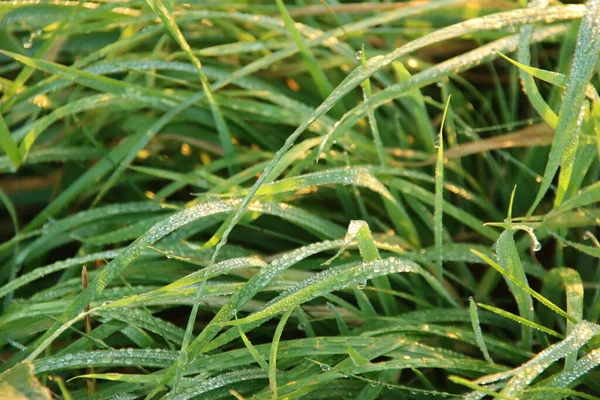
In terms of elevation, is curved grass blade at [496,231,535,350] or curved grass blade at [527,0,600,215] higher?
curved grass blade at [527,0,600,215]

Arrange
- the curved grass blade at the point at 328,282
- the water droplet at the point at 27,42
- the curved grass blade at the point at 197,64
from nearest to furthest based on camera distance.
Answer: the curved grass blade at the point at 328,282 < the curved grass blade at the point at 197,64 < the water droplet at the point at 27,42

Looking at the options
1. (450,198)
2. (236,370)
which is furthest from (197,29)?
(236,370)

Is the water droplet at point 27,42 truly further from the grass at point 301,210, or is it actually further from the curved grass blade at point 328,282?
the curved grass blade at point 328,282

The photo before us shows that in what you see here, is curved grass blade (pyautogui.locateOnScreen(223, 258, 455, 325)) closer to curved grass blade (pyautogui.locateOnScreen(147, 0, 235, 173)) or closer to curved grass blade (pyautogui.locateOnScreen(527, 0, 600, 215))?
curved grass blade (pyautogui.locateOnScreen(527, 0, 600, 215))

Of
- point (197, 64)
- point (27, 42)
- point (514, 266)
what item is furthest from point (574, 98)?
point (27, 42)

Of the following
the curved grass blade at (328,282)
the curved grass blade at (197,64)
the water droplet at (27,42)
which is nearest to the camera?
the curved grass blade at (328,282)

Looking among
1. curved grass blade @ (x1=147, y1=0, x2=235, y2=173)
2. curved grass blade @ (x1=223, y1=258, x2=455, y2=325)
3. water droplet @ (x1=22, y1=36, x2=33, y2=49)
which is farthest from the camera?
water droplet @ (x1=22, y1=36, x2=33, y2=49)

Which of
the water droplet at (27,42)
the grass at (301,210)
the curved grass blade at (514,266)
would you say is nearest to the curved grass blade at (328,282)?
the grass at (301,210)

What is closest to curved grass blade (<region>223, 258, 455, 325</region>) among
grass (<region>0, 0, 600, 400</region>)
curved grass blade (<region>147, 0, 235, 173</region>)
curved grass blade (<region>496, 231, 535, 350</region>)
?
grass (<region>0, 0, 600, 400</region>)

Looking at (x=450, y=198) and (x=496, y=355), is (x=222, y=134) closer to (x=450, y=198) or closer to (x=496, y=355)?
(x=450, y=198)
